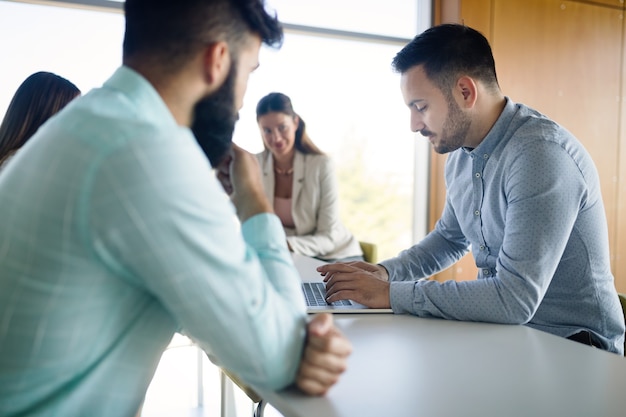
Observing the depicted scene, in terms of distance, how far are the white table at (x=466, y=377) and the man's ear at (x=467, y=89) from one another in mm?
678

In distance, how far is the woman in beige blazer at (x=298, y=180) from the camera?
300 cm

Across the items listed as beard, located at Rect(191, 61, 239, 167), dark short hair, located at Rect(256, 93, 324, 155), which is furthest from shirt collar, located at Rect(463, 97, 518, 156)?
dark short hair, located at Rect(256, 93, 324, 155)

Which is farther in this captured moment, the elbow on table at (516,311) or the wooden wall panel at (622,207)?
the wooden wall panel at (622,207)

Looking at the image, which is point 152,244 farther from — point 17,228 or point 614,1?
point 614,1

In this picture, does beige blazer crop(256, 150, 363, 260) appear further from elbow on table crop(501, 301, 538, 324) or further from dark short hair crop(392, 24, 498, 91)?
elbow on table crop(501, 301, 538, 324)

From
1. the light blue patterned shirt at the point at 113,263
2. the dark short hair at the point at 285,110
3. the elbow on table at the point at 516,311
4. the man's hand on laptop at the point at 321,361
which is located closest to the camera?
the light blue patterned shirt at the point at 113,263

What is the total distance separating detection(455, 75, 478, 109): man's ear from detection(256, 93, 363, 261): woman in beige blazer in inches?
55.3

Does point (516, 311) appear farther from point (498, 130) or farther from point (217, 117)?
point (217, 117)

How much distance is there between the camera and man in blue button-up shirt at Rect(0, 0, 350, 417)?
0.65m

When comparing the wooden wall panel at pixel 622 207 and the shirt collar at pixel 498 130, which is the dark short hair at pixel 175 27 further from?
the wooden wall panel at pixel 622 207

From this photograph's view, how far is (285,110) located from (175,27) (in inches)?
93.4

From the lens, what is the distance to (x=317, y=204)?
3.09 meters

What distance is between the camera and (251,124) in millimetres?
3861

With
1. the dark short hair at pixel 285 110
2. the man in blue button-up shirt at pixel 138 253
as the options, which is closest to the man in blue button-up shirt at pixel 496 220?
the man in blue button-up shirt at pixel 138 253
